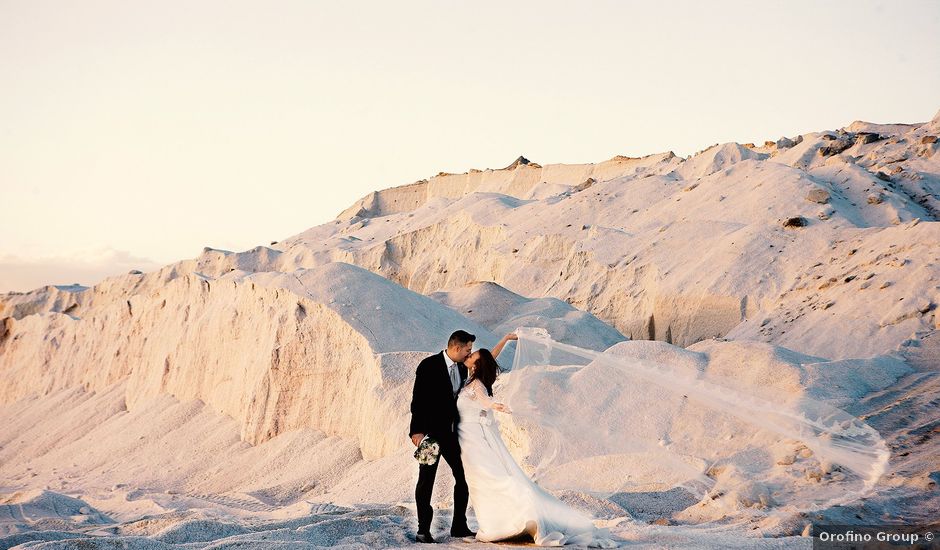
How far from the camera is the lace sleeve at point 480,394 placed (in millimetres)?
7051

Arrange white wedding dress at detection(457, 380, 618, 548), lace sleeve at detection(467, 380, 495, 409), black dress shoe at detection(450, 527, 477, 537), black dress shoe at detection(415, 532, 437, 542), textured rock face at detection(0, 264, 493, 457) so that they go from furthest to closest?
textured rock face at detection(0, 264, 493, 457) → black dress shoe at detection(450, 527, 477, 537) → black dress shoe at detection(415, 532, 437, 542) → lace sleeve at detection(467, 380, 495, 409) → white wedding dress at detection(457, 380, 618, 548)

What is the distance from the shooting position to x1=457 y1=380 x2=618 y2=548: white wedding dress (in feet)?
22.8

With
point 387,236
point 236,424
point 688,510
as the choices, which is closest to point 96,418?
point 236,424

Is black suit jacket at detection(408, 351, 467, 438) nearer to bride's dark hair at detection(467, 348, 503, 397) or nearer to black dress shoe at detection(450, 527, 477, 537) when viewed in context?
bride's dark hair at detection(467, 348, 503, 397)

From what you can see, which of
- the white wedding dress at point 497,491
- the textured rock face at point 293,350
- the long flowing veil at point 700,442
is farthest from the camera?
the textured rock face at point 293,350

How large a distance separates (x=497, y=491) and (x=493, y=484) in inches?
2.1

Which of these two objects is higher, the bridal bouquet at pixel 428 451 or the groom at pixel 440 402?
the groom at pixel 440 402

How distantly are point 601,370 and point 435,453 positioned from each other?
14.9 ft

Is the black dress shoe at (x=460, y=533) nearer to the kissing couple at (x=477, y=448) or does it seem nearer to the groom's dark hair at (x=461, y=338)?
the kissing couple at (x=477, y=448)

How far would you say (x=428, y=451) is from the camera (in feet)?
23.0

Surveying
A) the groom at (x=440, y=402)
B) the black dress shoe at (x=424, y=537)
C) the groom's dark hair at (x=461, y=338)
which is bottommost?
the black dress shoe at (x=424, y=537)

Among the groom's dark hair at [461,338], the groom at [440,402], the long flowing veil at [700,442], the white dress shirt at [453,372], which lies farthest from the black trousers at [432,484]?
the long flowing veil at [700,442]

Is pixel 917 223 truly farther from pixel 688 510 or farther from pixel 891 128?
pixel 891 128

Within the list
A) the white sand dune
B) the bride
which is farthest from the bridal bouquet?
the white sand dune
